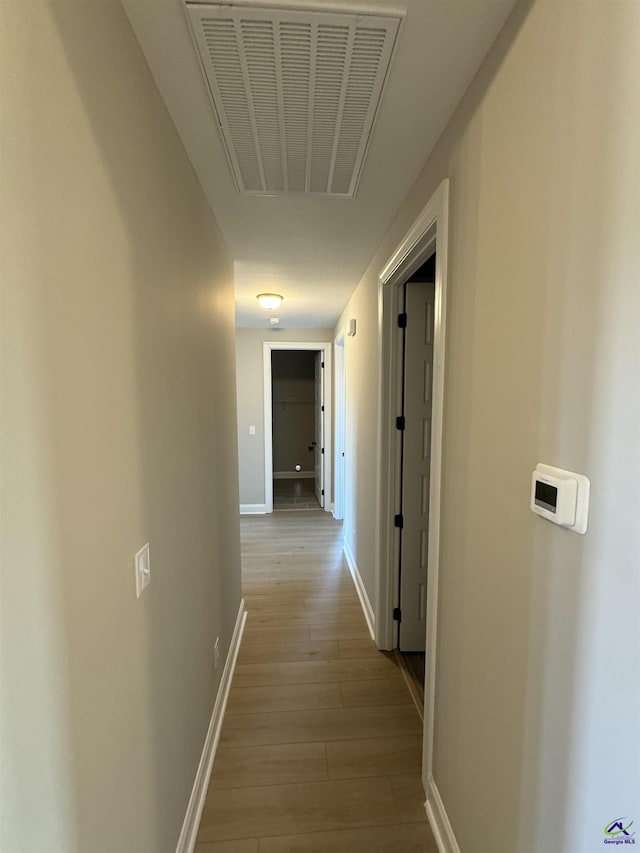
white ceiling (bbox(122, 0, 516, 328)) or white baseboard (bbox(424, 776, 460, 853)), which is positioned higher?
white ceiling (bbox(122, 0, 516, 328))

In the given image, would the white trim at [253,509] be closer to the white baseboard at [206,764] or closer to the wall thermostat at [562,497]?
the white baseboard at [206,764]

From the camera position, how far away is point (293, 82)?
1.10 metres

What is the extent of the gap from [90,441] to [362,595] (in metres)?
2.61

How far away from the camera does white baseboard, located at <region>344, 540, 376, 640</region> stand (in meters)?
2.56

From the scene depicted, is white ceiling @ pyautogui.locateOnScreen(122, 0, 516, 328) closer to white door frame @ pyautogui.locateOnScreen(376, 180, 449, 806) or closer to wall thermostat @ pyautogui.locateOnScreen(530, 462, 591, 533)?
white door frame @ pyautogui.locateOnScreen(376, 180, 449, 806)

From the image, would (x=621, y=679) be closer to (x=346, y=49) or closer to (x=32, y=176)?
(x=32, y=176)

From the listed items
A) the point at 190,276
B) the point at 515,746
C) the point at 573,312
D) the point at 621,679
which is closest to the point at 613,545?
the point at 621,679

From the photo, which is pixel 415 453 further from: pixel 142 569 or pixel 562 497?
pixel 142 569

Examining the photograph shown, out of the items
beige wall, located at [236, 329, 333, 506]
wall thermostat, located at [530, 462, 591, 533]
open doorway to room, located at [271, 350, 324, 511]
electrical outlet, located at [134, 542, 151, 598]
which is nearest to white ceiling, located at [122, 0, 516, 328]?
wall thermostat, located at [530, 462, 591, 533]

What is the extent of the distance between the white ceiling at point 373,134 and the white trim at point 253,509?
3161 millimetres

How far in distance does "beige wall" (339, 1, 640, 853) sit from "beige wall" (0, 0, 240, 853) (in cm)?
91

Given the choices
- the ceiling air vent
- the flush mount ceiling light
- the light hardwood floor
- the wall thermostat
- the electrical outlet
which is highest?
the ceiling air vent
